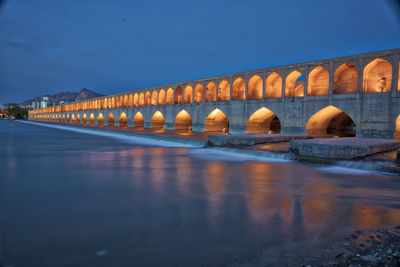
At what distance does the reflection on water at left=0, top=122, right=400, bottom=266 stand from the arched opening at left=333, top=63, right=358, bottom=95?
8.85 metres

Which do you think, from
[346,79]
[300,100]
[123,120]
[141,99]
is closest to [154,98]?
[141,99]

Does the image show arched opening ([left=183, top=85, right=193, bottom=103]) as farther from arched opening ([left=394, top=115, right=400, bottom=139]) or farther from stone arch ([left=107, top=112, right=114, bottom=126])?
stone arch ([left=107, top=112, right=114, bottom=126])

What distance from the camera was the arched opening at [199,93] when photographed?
20719mm

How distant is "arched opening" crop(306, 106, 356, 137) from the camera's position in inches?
514

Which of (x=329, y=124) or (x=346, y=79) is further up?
A: (x=346, y=79)

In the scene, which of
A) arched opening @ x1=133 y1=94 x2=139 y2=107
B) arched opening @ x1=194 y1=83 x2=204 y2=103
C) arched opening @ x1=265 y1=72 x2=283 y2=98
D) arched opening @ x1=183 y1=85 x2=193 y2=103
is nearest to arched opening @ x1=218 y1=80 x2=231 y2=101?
arched opening @ x1=194 y1=83 x2=204 y2=103

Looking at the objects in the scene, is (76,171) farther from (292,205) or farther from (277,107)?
(277,107)

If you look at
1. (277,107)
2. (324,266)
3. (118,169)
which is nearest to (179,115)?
(277,107)

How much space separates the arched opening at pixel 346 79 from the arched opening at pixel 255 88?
14.2 ft

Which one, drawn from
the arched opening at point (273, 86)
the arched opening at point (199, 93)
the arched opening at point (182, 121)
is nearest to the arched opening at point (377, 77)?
the arched opening at point (273, 86)

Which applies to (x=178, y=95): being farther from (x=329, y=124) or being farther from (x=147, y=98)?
(x=329, y=124)

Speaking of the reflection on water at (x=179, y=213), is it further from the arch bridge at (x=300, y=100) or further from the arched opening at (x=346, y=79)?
the arched opening at (x=346, y=79)

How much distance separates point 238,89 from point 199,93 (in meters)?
4.19

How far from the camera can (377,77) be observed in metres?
11.8
